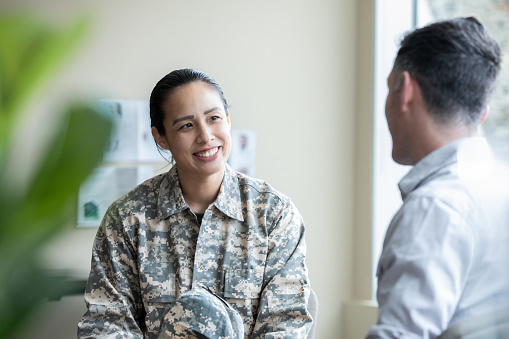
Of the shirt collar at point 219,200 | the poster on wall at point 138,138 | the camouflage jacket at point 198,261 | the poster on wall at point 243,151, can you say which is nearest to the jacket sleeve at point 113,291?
the camouflage jacket at point 198,261

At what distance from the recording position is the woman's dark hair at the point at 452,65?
114cm

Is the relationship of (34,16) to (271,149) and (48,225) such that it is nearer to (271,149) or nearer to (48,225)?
(48,225)

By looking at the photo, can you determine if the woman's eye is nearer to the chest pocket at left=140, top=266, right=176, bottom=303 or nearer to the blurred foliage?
the chest pocket at left=140, top=266, right=176, bottom=303

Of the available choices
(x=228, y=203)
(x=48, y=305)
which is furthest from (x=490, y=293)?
(x=228, y=203)

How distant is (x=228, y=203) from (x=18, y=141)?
1.71m

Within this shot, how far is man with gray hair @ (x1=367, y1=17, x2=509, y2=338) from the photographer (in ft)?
3.19

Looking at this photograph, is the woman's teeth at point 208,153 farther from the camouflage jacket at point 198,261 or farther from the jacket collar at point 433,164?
the jacket collar at point 433,164

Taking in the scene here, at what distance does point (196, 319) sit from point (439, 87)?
26.7 inches

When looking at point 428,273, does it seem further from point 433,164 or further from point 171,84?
point 171,84

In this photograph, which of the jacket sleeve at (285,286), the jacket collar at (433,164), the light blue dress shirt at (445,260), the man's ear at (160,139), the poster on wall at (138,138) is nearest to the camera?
the light blue dress shirt at (445,260)

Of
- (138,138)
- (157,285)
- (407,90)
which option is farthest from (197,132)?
(138,138)

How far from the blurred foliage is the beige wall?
2.93 meters

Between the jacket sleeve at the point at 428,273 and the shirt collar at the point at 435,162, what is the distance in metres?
0.11

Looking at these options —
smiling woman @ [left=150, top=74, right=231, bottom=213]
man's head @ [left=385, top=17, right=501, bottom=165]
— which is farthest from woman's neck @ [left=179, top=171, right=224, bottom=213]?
man's head @ [left=385, top=17, right=501, bottom=165]
